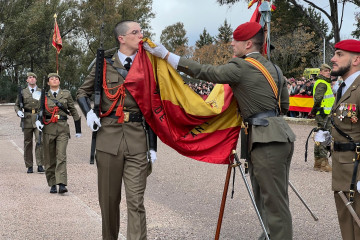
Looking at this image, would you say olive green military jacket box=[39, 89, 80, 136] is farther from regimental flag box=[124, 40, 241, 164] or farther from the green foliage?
the green foliage

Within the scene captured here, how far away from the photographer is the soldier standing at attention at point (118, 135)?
474 centimetres

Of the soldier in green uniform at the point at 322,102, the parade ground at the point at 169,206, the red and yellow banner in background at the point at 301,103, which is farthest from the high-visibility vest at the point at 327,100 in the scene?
the red and yellow banner in background at the point at 301,103

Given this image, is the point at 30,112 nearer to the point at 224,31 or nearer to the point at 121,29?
the point at 121,29

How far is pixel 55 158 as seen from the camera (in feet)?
28.6

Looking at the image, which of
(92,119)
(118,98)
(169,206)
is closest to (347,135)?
(118,98)

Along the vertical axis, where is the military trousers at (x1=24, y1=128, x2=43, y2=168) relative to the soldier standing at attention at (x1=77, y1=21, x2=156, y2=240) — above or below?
below

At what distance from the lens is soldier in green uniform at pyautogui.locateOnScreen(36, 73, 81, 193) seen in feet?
27.6

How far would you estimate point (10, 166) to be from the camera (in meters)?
11.6

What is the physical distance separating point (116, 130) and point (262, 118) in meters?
1.37

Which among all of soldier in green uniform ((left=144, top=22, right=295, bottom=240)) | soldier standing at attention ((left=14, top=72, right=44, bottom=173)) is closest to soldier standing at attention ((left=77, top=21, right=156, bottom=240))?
soldier in green uniform ((left=144, top=22, right=295, bottom=240))

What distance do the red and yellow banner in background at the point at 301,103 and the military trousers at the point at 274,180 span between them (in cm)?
1773

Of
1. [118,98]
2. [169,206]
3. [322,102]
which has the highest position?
[118,98]

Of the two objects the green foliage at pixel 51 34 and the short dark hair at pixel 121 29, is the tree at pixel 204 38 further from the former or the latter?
the short dark hair at pixel 121 29

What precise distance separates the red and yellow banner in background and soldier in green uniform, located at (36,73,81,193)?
1490cm
